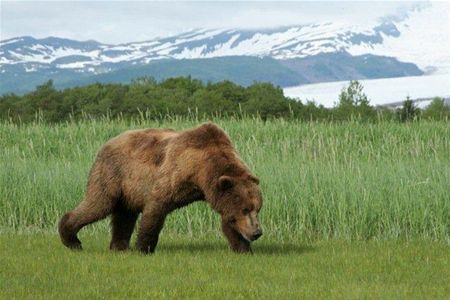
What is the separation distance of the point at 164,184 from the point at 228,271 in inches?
51.9

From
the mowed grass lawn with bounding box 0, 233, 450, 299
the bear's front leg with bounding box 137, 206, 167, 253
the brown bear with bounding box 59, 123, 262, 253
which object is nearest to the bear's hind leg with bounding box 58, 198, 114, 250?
the brown bear with bounding box 59, 123, 262, 253

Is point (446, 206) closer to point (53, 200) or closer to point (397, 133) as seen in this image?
point (53, 200)

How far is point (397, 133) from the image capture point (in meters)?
24.0

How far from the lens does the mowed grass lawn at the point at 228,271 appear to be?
7465mm

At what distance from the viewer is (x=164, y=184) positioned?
9.23m

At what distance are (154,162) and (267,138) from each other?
43.0ft

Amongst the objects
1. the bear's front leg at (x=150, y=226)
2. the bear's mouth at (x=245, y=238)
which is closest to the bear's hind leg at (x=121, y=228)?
the bear's front leg at (x=150, y=226)

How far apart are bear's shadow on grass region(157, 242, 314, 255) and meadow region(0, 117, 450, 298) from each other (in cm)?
2

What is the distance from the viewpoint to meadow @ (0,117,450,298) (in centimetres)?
776

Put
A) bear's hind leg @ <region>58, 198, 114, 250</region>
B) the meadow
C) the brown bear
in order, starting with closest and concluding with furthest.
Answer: the meadow < the brown bear < bear's hind leg @ <region>58, 198, 114, 250</region>

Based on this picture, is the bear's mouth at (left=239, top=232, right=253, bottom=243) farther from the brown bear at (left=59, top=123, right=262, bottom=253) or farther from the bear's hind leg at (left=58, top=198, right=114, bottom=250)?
the bear's hind leg at (left=58, top=198, right=114, bottom=250)

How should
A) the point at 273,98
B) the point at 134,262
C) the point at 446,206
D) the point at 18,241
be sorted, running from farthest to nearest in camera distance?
1. the point at 273,98
2. the point at 446,206
3. the point at 18,241
4. the point at 134,262

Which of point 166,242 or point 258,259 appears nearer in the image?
point 258,259

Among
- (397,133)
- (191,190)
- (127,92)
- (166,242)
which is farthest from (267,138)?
(127,92)
